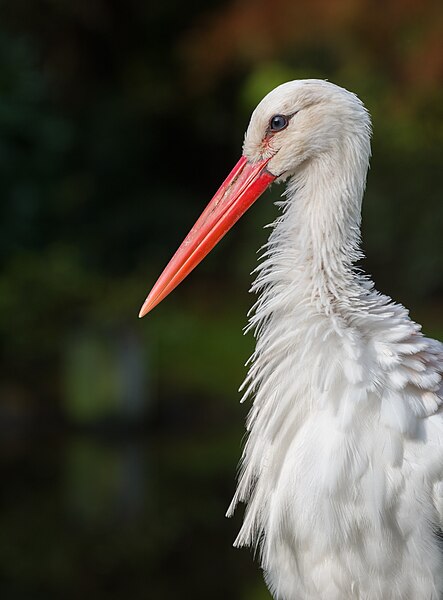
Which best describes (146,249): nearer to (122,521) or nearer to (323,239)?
(122,521)

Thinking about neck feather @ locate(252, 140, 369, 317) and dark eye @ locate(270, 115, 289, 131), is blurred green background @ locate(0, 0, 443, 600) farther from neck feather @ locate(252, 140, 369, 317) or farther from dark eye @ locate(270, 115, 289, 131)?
dark eye @ locate(270, 115, 289, 131)

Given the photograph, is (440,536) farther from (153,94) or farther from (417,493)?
(153,94)

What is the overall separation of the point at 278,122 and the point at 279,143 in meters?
0.06

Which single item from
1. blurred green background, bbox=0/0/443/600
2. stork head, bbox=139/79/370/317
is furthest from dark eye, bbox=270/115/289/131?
blurred green background, bbox=0/0/443/600

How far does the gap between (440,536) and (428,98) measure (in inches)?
345

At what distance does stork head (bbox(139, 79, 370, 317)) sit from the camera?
378cm

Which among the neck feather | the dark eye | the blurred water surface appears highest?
the dark eye

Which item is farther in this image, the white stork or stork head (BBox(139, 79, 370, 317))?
stork head (BBox(139, 79, 370, 317))

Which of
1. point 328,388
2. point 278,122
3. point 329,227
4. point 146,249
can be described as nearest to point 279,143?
point 278,122

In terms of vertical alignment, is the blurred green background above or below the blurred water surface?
above

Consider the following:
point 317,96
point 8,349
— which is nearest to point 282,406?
point 317,96

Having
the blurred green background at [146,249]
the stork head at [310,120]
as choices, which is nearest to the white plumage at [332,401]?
the stork head at [310,120]

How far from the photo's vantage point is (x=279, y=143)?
12.7ft

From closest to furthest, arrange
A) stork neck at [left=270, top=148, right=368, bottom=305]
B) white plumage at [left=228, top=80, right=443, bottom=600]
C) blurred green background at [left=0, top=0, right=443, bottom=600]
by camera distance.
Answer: white plumage at [left=228, top=80, right=443, bottom=600] < stork neck at [left=270, top=148, right=368, bottom=305] < blurred green background at [left=0, top=0, right=443, bottom=600]
